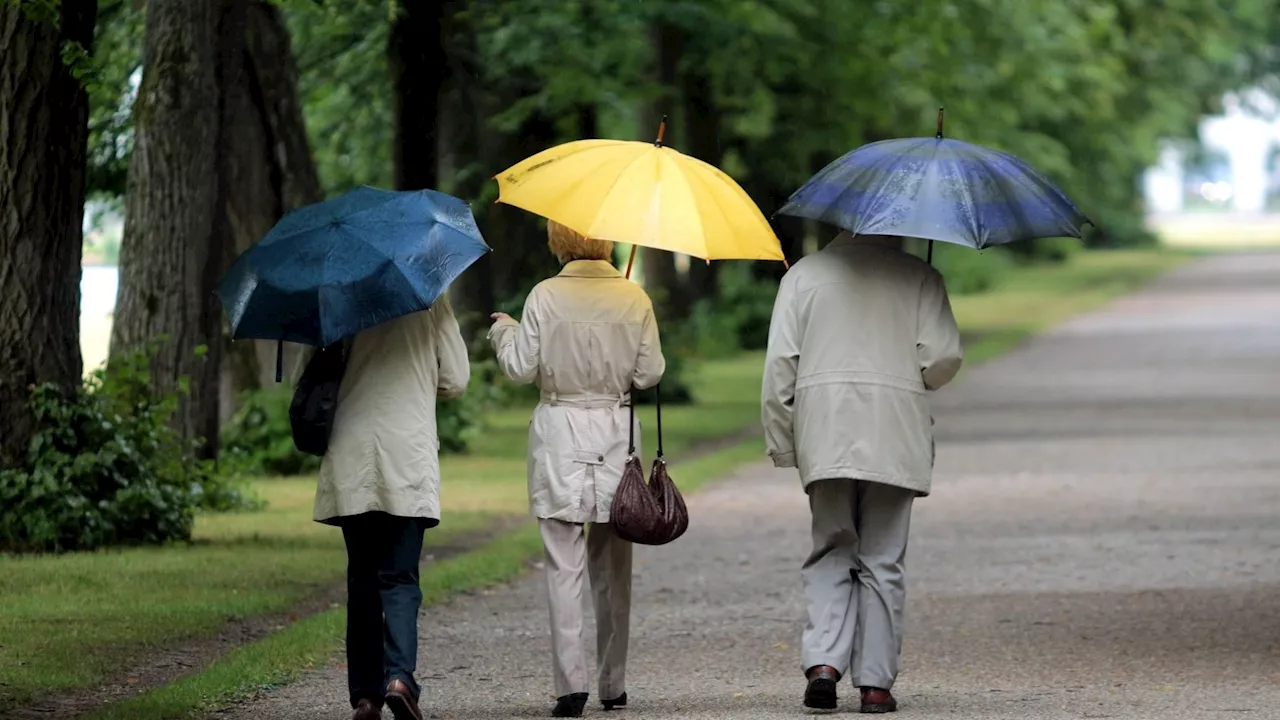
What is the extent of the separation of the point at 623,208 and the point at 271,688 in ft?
6.73

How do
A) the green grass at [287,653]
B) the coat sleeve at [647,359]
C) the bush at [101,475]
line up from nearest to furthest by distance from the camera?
the coat sleeve at [647,359], the green grass at [287,653], the bush at [101,475]

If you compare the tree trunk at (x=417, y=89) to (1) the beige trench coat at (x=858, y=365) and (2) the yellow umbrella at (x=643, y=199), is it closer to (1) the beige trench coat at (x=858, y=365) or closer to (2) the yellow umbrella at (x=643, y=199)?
(2) the yellow umbrella at (x=643, y=199)

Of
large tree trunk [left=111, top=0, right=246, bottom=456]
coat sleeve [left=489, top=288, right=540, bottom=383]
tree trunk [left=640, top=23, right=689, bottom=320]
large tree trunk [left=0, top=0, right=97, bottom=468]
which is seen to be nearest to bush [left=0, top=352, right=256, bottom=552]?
large tree trunk [left=0, top=0, right=97, bottom=468]

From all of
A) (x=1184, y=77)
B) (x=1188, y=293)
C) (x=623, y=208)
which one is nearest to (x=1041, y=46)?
(x=1188, y=293)

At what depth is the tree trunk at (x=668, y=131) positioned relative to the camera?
26891 mm

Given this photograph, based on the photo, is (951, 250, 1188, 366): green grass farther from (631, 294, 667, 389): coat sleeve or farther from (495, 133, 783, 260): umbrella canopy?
(631, 294, 667, 389): coat sleeve

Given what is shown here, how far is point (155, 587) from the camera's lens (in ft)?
33.6

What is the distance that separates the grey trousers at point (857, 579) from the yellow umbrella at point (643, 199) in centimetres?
79

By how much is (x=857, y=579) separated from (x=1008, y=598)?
118 inches

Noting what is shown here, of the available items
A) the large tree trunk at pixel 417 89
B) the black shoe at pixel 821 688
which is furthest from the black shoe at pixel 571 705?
the large tree trunk at pixel 417 89

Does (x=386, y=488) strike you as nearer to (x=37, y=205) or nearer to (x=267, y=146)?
(x=37, y=205)

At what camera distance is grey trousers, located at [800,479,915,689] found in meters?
7.16

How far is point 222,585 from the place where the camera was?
10.4 metres

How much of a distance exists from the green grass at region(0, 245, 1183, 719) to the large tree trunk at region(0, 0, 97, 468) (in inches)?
35.6
